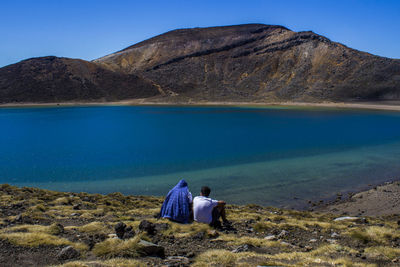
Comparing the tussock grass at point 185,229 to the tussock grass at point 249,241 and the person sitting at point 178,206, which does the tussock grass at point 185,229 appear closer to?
the person sitting at point 178,206

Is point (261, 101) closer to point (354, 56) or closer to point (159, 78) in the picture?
point (354, 56)

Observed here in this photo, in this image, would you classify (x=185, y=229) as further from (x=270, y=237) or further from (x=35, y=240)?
(x=35, y=240)

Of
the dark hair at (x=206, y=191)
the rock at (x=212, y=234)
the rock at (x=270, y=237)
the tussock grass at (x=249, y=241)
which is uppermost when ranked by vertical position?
the dark hair at (x=206, y=191)

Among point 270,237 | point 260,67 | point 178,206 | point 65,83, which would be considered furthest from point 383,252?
point 65,83

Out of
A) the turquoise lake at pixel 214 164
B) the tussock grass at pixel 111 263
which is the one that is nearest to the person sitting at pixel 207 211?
the tussock grass at pixel 111 263

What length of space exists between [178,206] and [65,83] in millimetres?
113881

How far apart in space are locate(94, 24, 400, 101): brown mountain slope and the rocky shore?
86660 mm

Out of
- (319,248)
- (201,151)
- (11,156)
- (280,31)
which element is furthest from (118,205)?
(280,31)

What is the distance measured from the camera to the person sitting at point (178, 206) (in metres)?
7.71

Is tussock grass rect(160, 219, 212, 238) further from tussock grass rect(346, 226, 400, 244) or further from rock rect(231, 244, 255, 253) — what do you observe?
tussock grass rect(346, 226, 400, 244)

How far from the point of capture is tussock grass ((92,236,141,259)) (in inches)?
217

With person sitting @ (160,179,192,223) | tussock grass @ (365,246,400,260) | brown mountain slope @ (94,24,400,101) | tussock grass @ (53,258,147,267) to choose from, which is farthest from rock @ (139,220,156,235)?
brown mountain slope @ (94,24,400,101)

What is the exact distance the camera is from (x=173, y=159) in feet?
71.2

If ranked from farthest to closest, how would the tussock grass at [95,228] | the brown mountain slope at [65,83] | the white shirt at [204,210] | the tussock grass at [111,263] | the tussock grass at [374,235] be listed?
the brown mountain slope at [65,83], the white shirt at [204,210], the tussock grass at [374,235], the tussock grass at [95,228], the tussock grass at [111,263]
